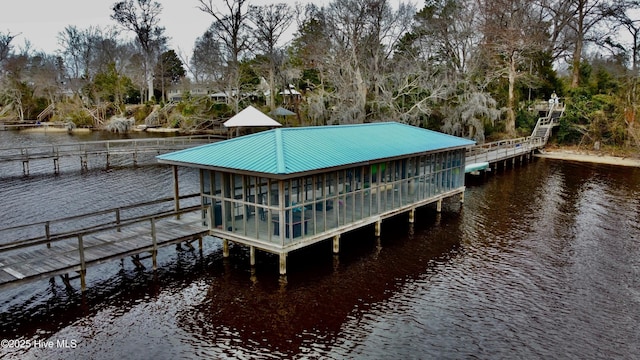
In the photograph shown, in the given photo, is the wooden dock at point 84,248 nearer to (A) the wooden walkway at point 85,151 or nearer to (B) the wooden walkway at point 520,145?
(A) the wooden walkway at point 85,151

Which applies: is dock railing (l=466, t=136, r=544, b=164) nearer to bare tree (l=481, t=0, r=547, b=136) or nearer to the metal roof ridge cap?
bare tree (l=481, t=0, r=547, b=136)

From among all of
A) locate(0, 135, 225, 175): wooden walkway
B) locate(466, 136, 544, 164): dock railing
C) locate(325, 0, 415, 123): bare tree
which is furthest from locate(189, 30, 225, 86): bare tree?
locate(466, 136, 544, 164): dock railing

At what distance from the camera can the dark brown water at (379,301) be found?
1109 cm

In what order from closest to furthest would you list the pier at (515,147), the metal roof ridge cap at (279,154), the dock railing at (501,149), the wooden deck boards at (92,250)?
the wooden deck boards at (92,250)
the metal roof ridge cap at (279,154)
the pier at (515,147)
the dock railing at (501,149)

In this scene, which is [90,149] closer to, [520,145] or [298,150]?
[298,150]

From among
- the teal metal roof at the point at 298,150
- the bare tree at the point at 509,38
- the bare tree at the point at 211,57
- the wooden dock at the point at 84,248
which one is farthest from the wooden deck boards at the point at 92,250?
the bare tree at the point at 211,57

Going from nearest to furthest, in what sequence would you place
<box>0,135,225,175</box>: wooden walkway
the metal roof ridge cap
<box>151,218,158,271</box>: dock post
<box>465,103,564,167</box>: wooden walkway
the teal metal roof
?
A: the metal roof ridge cap, the teal metal roof, <box>151,218,158,271</box>: dock post, <box>0,135,225,175</box>: wooden walkway, <box>465,103,564,167</box>: wooden walkway

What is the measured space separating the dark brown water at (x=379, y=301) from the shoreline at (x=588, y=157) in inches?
817

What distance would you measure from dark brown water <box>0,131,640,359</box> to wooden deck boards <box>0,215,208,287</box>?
3.41 feet

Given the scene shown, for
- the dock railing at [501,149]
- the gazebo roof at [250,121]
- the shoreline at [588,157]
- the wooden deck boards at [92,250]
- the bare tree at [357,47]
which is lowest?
the wooden deck boards at [92,250]

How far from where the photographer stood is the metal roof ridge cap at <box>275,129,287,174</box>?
13529mm

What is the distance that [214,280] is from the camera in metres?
14.7

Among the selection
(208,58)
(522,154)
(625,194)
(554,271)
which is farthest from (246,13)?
(554,271)

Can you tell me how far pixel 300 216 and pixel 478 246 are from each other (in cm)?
777
